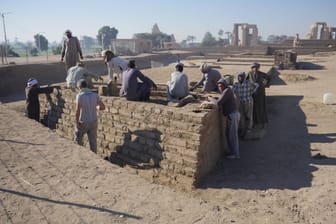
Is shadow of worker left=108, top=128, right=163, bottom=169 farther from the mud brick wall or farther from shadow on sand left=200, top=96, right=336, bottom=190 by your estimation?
shadow on sand left=200, top=96, right=336, bottom=190

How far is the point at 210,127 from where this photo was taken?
18.3 feet

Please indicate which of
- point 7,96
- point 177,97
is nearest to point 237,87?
point 177,97

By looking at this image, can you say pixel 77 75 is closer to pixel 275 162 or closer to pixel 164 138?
pixel 164 138

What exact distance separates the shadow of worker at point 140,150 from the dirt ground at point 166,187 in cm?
100

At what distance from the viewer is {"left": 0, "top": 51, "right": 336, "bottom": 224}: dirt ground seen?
3.39 metres

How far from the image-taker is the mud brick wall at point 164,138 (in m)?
5.13

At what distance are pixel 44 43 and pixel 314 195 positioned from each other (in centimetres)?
7303

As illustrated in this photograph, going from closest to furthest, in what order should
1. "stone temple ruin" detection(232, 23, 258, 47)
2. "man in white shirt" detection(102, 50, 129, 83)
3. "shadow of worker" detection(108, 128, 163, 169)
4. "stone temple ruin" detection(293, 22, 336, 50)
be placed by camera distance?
"shadow of worker" detection(108, 128, 163, 169) → "man in white shirt" detection(102, 50, 129, 83) → "stone temple ruin" detection(293, 22, 336, 50) → "stone temple ruin" detection(232, 23, 258, 47)

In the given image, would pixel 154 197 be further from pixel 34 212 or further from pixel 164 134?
pixel 164 134

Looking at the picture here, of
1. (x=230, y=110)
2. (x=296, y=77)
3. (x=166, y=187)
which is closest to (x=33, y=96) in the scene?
(x=230, y=110)

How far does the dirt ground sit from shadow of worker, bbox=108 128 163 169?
1.00m

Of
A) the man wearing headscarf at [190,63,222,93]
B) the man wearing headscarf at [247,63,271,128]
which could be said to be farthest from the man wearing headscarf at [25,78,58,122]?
the man wearing headscarf at [247,63,271,128]

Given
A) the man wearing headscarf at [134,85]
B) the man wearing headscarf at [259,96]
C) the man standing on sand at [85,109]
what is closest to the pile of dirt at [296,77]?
the man wearing headscarf at [259,96]

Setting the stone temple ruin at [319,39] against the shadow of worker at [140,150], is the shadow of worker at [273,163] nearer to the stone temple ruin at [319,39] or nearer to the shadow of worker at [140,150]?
the shadow of worker at [140,150]
